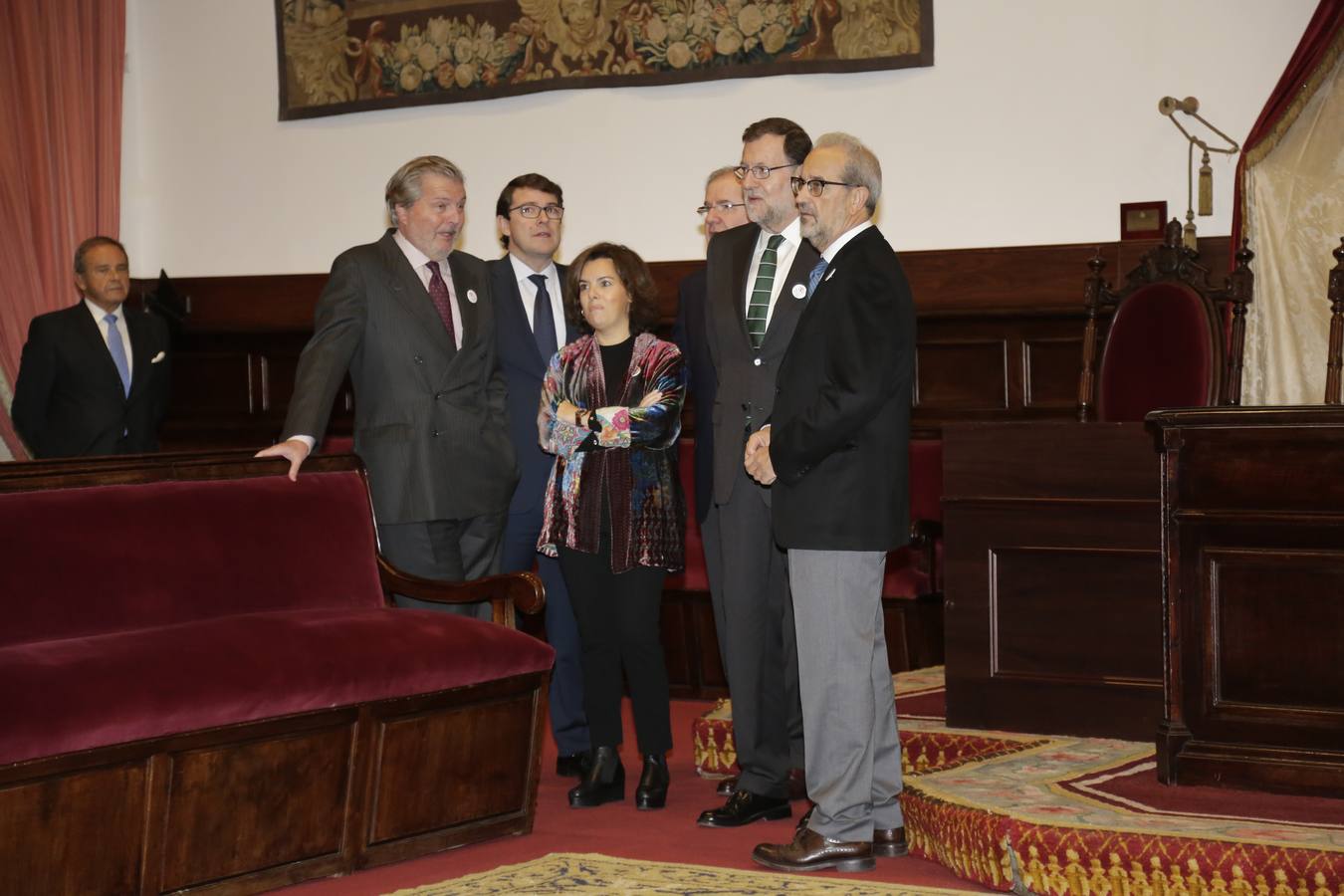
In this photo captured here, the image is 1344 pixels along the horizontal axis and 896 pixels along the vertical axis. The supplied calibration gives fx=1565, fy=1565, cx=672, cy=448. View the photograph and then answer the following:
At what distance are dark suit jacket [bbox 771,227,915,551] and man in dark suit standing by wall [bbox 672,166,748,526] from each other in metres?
0.63

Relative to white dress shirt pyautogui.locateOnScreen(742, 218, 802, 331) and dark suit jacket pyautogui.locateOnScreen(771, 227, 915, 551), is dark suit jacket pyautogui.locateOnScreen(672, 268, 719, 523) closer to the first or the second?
white dress shirt pyautogui.locateOnScreen(742, 218, 802, 331)

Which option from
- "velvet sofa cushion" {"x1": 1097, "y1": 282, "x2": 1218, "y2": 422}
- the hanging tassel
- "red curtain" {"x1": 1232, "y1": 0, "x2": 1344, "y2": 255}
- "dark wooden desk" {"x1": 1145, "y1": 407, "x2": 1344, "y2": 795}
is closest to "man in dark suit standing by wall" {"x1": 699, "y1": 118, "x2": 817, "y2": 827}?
"dark wooden desk" {"x1": 1145, "y1": 407, "x2": 1344, "y2": 795}

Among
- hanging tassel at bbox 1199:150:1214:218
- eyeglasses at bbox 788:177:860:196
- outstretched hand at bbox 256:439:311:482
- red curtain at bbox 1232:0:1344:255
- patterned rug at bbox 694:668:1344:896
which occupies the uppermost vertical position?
red curtain at bbox 1232:0:1344:255

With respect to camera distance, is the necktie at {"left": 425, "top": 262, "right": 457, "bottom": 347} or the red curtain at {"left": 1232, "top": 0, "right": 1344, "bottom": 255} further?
the red curtain at {"left": 1232, "top": 0, "right": 1344, "bottom": 255}

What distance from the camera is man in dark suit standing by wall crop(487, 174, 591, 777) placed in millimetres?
4531

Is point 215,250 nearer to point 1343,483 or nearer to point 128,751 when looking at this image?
point 128,751

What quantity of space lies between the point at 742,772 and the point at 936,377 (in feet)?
9.78

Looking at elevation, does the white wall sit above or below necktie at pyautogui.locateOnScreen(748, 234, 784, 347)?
above

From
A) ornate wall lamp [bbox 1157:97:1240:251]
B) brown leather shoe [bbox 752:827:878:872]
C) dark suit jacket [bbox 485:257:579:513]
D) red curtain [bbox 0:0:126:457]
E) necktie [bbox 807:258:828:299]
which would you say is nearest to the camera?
brown leather shoe [bbox 752:827:878:872]

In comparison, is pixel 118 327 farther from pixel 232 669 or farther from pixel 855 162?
pixel 855 162

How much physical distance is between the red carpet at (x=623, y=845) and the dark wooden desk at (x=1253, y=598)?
2.33 ft

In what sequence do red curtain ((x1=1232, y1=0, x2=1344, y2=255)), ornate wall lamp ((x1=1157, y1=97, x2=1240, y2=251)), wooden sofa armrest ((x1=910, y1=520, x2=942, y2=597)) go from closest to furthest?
1. wooden sofa armrest ((x1=910, y1=520, x2=942, y2=597))
2. red curtain ((x1=1232, y1=0, x2=1344, y2=255))
3. ornate wall lamp ((x1=1157, y1=97, x2=1240, y2=251))

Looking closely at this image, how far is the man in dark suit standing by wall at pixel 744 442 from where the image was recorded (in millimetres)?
3834

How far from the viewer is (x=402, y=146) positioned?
7449 millimetres
